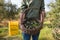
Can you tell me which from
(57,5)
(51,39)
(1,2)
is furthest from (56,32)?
(1,2)

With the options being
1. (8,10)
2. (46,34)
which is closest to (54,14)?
(46,34)

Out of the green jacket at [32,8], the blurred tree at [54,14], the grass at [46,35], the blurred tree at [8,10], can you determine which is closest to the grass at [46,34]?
the grass at [46,35]

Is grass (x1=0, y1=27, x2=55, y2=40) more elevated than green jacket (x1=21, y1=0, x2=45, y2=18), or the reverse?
green jacket (x1=21, y1=0, x2=45, y2=18)

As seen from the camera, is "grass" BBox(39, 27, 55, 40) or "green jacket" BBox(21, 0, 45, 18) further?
"grass" BBox(39, 27, 55, 40)

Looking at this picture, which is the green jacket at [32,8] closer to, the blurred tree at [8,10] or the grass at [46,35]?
the grass at [46,35]

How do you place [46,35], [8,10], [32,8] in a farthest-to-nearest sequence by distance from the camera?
1. [8,10]
2. [46,35]
3. [32,8]

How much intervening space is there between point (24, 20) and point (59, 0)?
105 inches

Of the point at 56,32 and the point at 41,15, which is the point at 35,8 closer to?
the point at 41,15

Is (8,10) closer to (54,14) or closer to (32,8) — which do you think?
(54,14)

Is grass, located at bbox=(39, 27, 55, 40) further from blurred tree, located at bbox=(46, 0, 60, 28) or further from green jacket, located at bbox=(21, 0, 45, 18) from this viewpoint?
green jacket, located at bbox=(21, 0, 45, 18)

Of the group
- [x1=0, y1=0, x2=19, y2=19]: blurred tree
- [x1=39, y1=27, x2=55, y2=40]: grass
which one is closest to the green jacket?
[x1=39, y1=27, x2=55, y2=40]: grass

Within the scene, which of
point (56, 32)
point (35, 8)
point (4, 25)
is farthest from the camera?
point (4, 25)

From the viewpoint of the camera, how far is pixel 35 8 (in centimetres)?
270

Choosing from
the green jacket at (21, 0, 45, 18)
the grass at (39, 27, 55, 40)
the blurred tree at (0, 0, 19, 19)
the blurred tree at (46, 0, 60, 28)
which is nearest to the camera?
the green jacket at (21, 0, 45, 18)
